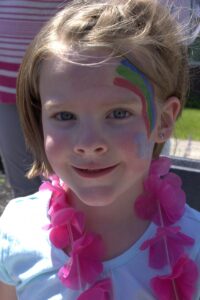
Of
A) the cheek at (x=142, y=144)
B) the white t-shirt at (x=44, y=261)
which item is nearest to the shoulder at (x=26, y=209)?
the white t-shirt at (x=44, y=261)

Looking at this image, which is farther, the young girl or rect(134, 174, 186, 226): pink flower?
rect(134, 174, 186, 226): pink flower

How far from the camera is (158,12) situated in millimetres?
1599

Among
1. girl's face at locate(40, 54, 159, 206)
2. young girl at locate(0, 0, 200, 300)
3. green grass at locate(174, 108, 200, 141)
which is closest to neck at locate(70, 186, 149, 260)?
young girl at locate(0, 0, 200, 300)

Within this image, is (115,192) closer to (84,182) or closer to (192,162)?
(84,182)

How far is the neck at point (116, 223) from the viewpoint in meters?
1.58

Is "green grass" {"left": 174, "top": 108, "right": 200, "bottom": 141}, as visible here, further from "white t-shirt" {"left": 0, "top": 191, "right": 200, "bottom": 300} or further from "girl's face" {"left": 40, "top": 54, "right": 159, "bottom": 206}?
"girl's face" {"left": 40, "top": 54, "right": 159, "bottom": 206}

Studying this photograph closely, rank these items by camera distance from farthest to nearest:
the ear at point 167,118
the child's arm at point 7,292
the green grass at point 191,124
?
1. the green grass at point 191,124
2. the child's arm at point 7,292
3. the ear at point 167,118

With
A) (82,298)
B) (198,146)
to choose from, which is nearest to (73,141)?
(82,298)

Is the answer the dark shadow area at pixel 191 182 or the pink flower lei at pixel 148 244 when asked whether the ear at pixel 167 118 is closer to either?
the pink flower lei at pixel 148 244

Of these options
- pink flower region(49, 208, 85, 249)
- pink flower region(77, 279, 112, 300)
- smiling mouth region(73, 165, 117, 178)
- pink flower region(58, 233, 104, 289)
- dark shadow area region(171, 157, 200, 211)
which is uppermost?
smiling mouth region(73, 165, 117, 178)

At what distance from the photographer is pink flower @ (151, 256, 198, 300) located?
1.50 m

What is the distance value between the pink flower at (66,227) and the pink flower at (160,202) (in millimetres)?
153

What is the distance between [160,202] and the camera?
165cm

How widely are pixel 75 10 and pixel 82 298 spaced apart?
0.71 m
